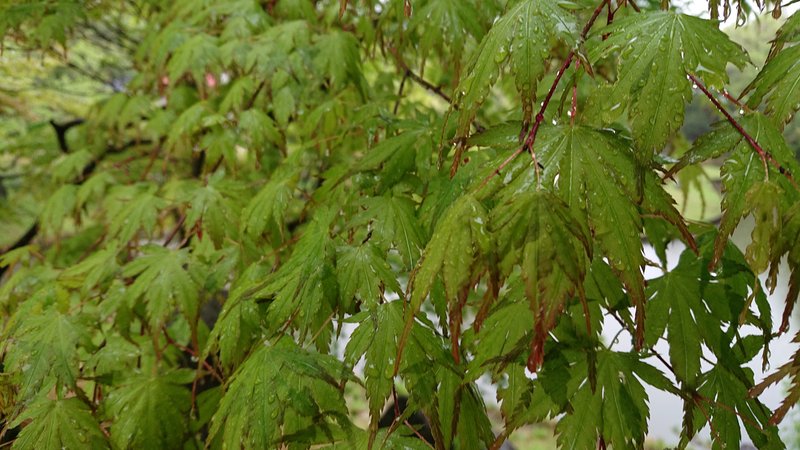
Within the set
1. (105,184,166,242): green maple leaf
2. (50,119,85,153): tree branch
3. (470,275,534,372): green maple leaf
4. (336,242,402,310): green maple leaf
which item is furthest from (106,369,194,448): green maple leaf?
(50,119,85,153): tree branch

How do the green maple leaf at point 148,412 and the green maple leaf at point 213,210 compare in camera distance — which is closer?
the green maple leaf at point 148,412

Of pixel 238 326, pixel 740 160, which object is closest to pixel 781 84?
pixel 740 160

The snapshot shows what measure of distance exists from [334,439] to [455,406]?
0.64ft

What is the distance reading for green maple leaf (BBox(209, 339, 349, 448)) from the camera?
2.59ft

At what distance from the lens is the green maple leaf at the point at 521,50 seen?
2.14 feet

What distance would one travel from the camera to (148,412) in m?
1.05

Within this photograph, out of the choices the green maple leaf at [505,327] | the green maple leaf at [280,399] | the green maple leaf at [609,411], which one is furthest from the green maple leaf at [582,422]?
the green maple leaf at [280,399]

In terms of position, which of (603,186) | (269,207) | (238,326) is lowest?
(238,326)

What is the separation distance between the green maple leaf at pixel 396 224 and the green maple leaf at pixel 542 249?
1.00 feet

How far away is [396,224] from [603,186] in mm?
367

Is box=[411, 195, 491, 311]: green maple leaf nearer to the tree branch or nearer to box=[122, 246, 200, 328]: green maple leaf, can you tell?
box=[122, 246, 200, 328]: green maple leaf

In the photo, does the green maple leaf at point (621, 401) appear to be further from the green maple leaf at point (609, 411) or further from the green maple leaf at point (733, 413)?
the green maple leaf at point (733, 413)

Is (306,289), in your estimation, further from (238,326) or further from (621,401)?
(621,401)

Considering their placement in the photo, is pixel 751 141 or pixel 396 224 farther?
pixel 396 224
